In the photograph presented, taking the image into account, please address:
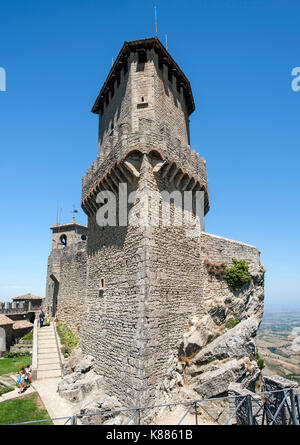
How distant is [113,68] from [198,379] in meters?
15.2

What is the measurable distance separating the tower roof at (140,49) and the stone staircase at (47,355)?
1622 cm

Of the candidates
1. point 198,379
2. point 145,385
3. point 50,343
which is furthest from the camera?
point 50,343

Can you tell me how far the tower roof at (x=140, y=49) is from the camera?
12781mm

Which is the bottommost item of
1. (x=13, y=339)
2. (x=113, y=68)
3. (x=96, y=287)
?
(x=13, y=339)

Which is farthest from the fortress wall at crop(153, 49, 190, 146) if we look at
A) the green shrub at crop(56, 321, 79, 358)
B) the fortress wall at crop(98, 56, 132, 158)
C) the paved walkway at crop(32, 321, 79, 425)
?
the green shrub at crop(56, 321, 79, 358)

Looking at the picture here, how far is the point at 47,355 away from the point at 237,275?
13.1m

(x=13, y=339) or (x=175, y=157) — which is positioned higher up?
(x=175, y=157)

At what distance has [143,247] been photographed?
9570 mm

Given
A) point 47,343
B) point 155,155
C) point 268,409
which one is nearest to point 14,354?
point 47,343

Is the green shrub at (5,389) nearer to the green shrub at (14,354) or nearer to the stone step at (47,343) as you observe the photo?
the stone step at (47,343)

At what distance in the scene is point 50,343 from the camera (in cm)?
1836

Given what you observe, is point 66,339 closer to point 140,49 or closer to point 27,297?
point 140,49
